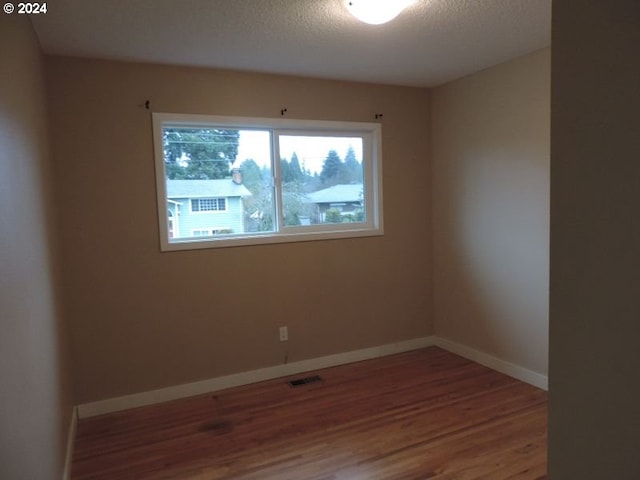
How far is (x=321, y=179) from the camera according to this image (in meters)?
3.72

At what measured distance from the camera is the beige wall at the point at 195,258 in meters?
2.91

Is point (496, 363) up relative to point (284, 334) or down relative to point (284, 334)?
down

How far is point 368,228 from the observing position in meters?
3.89

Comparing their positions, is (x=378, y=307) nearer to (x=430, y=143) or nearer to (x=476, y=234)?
(x=476, y=234)

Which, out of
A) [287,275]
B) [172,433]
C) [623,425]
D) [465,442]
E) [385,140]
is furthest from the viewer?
[385,140]

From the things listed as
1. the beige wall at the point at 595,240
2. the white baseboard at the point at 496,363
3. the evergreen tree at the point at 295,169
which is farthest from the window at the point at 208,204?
the beige wall at the point at 595,240

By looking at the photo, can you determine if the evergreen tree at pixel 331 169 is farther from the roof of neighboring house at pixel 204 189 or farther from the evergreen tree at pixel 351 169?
the roof of neighboring house at pixel 204 189

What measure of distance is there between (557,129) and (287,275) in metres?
2.79

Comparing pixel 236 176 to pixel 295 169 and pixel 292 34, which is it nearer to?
pixel 295 169

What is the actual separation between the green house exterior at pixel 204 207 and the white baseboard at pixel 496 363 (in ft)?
7.13

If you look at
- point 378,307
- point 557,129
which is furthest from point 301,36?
point 378,307

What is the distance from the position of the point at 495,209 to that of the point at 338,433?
2.08m

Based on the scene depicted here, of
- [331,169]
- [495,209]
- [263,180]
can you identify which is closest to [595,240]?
[495,209]

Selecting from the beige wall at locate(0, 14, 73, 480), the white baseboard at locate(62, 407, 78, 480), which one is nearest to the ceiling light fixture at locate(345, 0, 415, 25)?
the beige wall at locate(0, 14, 73, 480)
